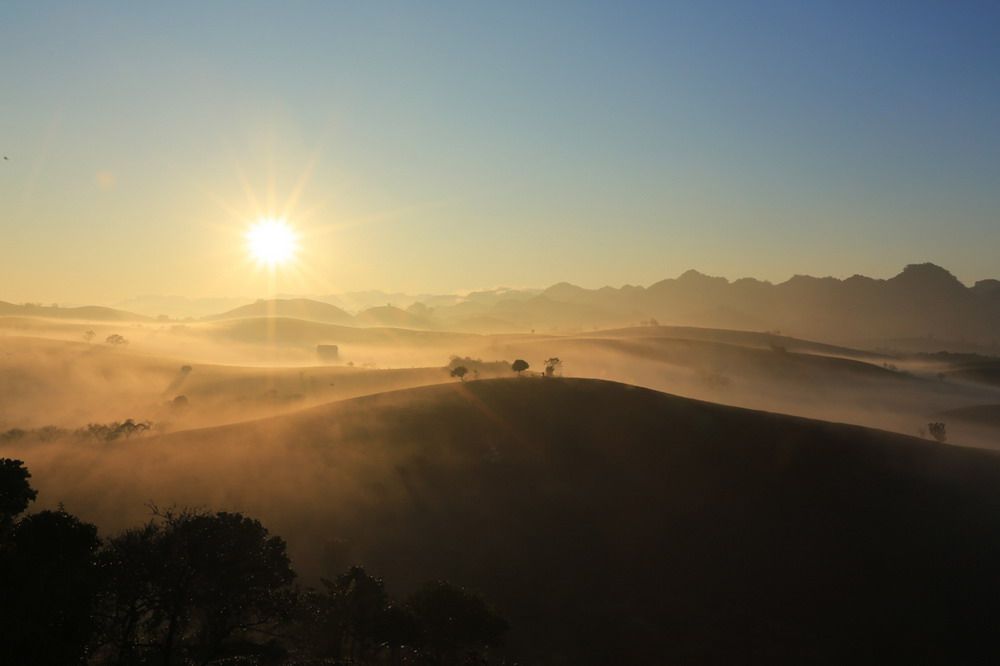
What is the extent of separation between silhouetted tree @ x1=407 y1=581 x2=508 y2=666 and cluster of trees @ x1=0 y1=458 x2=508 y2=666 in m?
0.06

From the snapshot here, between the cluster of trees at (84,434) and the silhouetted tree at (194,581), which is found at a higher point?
the silhouetted tree at (194,581)

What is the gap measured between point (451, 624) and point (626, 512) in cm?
3068

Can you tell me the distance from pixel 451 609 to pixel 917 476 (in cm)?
5997

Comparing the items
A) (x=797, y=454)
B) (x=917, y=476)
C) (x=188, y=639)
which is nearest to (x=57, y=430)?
(x=188, y=639)

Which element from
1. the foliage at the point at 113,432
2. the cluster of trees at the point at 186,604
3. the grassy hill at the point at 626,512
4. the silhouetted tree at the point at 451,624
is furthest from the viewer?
the foliage at the point at 113,432

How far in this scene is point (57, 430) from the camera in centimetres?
8738

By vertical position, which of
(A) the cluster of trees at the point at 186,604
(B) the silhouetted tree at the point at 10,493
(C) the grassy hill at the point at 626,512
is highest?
(B) the silhouetted tree at the point at 10,493

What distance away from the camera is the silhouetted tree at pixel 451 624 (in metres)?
34.4

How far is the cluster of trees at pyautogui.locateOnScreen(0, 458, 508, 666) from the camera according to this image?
2428 cm

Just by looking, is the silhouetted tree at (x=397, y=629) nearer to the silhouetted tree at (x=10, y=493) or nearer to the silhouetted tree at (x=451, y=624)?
the silhouetted tree at (x=451, y=624)

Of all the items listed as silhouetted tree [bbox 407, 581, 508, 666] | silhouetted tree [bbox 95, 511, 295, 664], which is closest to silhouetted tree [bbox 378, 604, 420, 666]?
silhouetted tree [bbox 407, 581, 508, 666]

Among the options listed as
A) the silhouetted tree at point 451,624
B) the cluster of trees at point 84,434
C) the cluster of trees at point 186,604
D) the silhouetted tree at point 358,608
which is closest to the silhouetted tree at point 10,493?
the cluster of trees at point 186,604

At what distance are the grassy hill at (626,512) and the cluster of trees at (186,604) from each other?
958 cm

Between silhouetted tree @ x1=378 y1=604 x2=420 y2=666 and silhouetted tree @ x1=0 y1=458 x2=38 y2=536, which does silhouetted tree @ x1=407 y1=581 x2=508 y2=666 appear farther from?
silhouetted tree @ x1=0 y1=458 x2=38 y2=536
